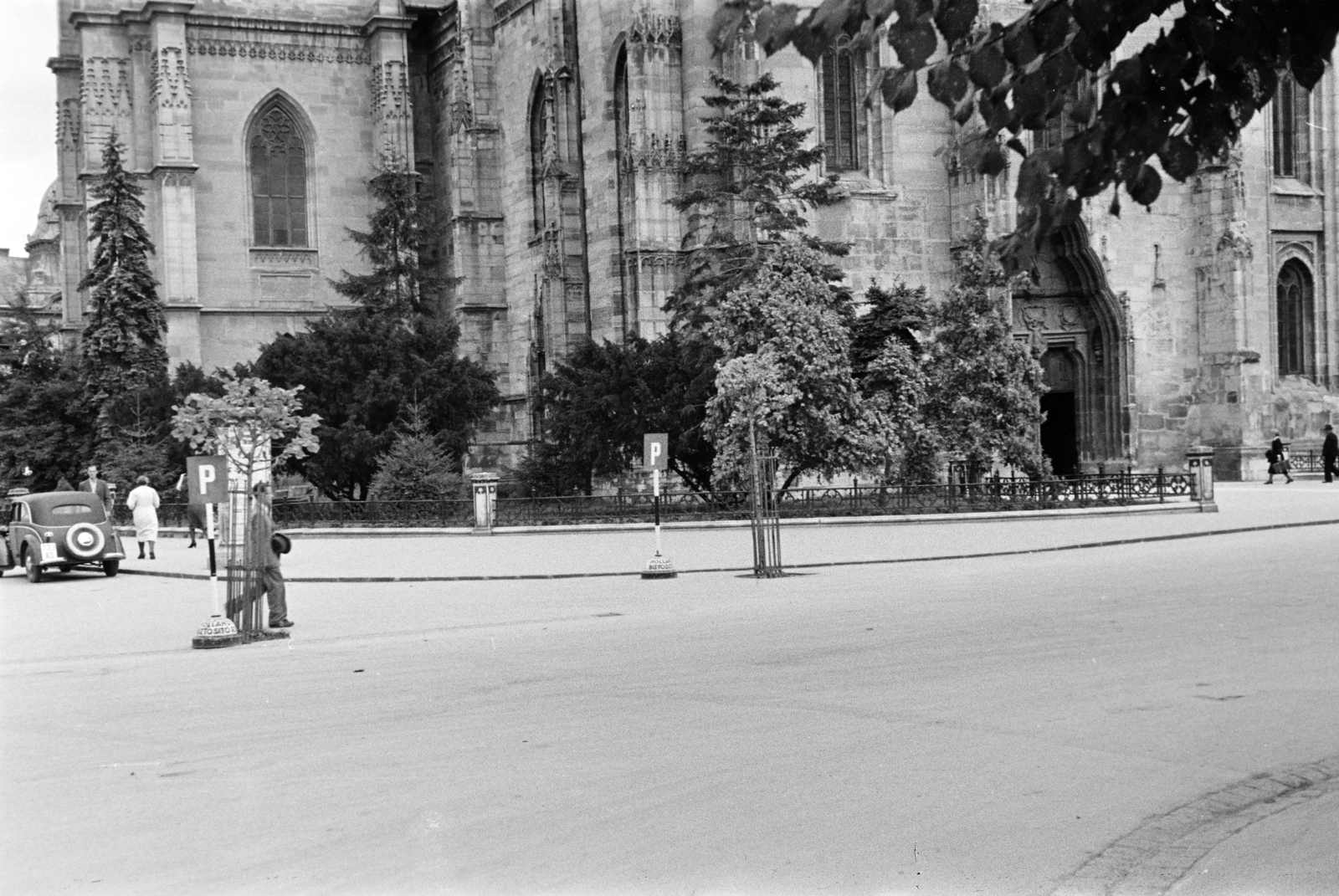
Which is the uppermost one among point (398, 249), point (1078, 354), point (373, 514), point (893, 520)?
point (398, 249)

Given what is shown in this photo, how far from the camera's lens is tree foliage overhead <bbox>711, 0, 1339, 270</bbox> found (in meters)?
6.07

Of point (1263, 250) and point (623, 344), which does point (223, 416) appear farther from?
point (1263, 250)

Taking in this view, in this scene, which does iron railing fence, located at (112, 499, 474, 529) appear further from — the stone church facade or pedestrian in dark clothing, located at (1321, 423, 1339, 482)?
pedestrian in dark clothing, located at (1321, 423, 1339, 482)

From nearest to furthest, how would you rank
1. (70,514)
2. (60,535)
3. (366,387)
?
(60,535), (70,514), (366,387)

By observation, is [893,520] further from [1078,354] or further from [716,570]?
[1078,354]

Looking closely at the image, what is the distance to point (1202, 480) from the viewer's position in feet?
101

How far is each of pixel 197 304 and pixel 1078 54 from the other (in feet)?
161

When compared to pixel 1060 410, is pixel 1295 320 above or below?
above

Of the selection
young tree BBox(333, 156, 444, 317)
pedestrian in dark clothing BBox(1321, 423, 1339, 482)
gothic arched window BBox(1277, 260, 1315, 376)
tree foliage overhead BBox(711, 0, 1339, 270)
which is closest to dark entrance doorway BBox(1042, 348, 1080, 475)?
gothic arched window BBox(1277, 260, 1315, 376)

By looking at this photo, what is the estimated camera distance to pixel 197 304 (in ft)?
170

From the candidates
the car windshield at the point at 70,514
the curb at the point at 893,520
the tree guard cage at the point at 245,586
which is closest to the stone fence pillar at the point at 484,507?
the curb at the point at 893,520

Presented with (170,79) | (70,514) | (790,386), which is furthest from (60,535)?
(170,79)

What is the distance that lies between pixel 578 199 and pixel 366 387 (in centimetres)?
1153

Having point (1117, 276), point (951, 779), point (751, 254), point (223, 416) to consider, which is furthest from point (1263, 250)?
point (951, 779)
